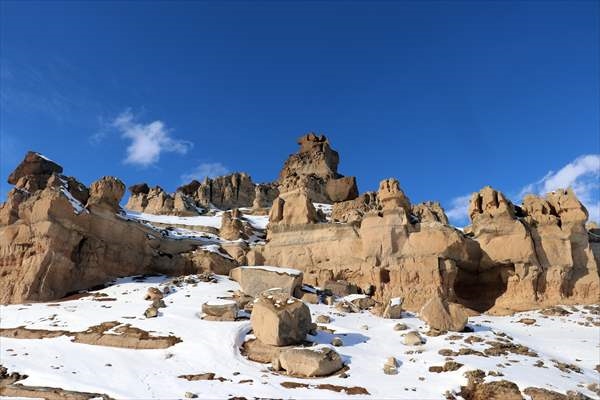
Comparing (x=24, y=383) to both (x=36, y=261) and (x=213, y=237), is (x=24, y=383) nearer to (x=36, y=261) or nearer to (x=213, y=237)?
(x=36, y=261)

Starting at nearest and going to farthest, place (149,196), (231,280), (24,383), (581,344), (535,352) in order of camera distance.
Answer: (24,383) → (535,352) → (581,344) → (231,280) → (149,196)

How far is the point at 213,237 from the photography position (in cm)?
4256

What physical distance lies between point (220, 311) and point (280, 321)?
4092 millimetres

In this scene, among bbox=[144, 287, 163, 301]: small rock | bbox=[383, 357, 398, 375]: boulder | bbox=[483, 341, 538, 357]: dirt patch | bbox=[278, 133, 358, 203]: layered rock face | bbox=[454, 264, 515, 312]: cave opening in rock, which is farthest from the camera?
bbox=[278, 133, 358, 203]: layered rock face

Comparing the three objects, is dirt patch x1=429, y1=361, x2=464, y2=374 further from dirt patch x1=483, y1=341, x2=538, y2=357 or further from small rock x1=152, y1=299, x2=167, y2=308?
small rock x1=152, y1=299, x2=167, y2=308

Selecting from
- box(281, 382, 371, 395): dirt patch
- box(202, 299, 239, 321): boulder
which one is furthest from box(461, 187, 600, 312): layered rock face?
box(281, 382, 371, 395): dirt patch

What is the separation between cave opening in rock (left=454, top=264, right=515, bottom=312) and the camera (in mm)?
32000

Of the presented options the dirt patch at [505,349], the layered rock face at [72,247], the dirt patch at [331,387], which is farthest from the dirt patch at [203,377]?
the layered rock face at [72,247]

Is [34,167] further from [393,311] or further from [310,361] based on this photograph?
[310,361]

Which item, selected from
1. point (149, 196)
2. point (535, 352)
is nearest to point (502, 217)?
point (535, 352)

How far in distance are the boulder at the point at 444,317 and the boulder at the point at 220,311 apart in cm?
864

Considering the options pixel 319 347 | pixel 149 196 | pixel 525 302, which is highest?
pixel 149 196

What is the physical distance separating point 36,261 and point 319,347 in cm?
1880

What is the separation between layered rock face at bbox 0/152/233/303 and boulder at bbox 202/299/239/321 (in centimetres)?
1105
